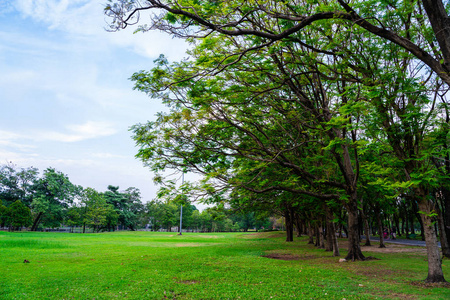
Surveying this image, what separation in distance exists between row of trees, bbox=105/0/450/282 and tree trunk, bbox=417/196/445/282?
0.03 metres

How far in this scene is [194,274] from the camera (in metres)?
10.9

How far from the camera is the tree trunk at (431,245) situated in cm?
935

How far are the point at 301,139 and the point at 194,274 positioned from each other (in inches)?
345

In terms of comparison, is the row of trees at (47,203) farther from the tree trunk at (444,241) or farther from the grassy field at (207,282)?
the tree trunk at (444,241)

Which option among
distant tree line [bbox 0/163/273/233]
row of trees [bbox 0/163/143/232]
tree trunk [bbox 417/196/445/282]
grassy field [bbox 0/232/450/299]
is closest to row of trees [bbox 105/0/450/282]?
tree trunk [bbox 417/196/445/282]

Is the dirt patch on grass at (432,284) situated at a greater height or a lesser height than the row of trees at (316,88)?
lesser

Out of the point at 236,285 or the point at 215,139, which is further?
the point at 215,139

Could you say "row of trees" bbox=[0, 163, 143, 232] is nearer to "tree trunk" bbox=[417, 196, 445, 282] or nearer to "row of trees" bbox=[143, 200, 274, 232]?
"row of trees" bbox=[143, 200, 274, 232]

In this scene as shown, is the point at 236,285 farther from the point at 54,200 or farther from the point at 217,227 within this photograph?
the point at 217,227

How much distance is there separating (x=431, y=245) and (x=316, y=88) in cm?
754

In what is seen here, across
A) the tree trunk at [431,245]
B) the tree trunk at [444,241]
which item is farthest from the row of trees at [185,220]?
the tree trunk at [431,245]

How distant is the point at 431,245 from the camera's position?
962cm

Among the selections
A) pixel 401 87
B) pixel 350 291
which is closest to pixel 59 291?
pixel 350 291

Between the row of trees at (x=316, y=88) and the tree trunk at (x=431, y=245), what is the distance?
0.03 metres
